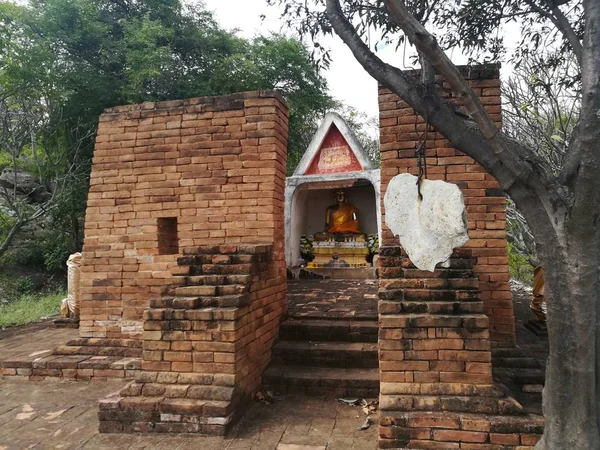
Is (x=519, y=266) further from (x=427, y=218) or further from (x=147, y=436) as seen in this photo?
(x=147, y=436)

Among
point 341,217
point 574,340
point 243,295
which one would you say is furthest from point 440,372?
point 341,217

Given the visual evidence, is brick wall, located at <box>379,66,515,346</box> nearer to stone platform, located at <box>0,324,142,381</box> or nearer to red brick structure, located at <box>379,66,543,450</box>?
red brick structure, located at <box>379,66,543,450</box>

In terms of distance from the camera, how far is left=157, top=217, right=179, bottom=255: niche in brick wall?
4895 mm

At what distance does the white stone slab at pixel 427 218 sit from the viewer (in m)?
2.79

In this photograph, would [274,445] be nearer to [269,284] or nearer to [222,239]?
[269,284]

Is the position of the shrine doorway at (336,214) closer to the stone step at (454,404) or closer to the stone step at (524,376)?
the stone step at (524,376)

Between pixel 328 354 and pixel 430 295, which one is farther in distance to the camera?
pixel 328 354

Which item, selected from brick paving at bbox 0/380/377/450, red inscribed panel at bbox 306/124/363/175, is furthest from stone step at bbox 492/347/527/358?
red inscribed panel at bbox 306/124/363/175

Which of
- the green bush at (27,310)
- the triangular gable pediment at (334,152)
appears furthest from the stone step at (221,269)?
the triangular gable pediment at (334,152)

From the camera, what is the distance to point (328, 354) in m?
4.32

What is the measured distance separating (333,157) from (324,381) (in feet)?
22.8

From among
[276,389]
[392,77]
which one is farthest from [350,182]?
[392,77]

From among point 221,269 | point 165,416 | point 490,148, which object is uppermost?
point 490,148

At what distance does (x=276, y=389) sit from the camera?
4.09 meters
